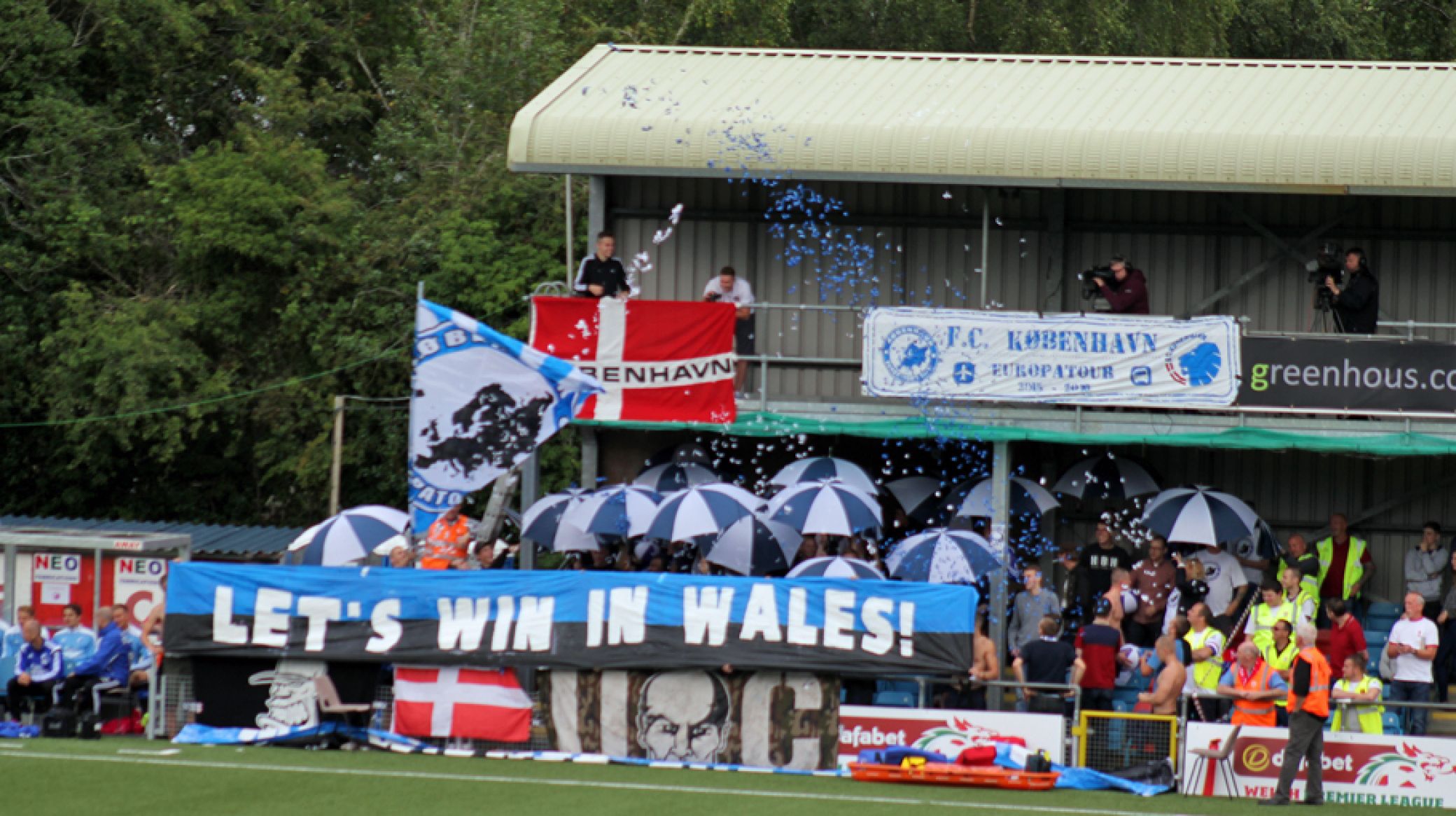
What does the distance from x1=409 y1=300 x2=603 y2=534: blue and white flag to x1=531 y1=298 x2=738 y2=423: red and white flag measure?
212 cm

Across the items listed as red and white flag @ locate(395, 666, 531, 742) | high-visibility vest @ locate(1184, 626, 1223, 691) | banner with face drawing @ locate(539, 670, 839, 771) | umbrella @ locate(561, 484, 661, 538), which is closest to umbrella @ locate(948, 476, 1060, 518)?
umbrella @ locate(561, 484, 661, 538)

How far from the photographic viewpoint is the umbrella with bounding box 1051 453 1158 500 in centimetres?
2275

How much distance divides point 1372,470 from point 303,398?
53.7 feet

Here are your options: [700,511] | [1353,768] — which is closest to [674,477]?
[700,511]

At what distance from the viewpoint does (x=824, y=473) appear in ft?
72.2

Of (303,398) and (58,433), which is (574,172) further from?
(58,433)

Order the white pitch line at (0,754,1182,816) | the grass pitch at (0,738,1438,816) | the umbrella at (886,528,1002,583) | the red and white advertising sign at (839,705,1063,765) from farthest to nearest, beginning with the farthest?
1. the umbrella at (886,528,1002,583)
2. the red and white advertising sign at (839,705,1063,765)
3. the white pitch line at (0,754,1182,816)
4. the grass pitch at (0,738,1438,816)

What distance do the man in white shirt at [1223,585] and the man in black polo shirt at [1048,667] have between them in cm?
296

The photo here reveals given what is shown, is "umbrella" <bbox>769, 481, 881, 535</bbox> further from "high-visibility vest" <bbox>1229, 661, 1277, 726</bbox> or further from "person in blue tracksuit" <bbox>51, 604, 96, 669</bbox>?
"person in blue tracksuit" <bbox>51, 604, 96, 669</bbox>

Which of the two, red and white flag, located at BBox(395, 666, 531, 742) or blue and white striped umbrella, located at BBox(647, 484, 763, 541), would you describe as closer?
red and white flag, located at BBox(395, 666, 531, 742)

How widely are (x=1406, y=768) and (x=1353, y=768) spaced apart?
1.44 ft

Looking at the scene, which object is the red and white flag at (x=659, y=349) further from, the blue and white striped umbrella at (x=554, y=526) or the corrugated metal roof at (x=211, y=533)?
the corrugated metal roof at (x=211, y=533)

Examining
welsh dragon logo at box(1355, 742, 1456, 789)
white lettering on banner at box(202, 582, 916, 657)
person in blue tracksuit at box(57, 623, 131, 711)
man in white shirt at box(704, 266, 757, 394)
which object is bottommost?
welsh dragon logo at box(1355, 742, 1456, 789)

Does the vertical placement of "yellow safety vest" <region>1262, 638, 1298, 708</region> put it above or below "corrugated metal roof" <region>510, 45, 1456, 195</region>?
below
